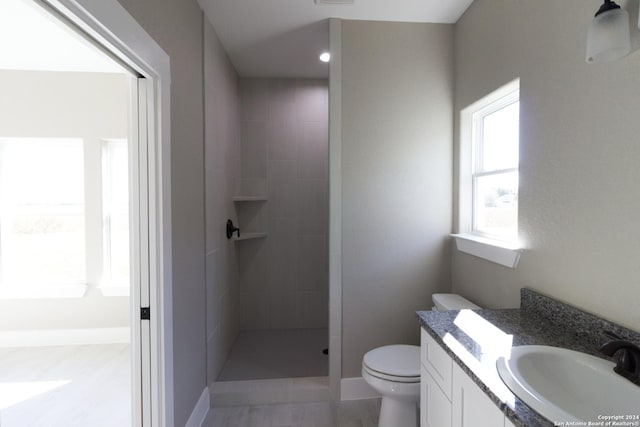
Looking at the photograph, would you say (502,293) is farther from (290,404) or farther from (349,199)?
(290,404)

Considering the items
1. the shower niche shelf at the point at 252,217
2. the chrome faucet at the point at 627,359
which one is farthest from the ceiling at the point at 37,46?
the chrome faucet at the point at 627,359

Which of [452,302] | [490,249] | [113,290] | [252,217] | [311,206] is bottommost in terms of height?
[113,290]

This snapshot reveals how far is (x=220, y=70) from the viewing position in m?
2.36

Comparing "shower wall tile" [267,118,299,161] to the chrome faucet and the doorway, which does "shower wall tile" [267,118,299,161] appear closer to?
the doorway

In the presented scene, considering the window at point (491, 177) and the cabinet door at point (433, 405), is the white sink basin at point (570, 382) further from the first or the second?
the window at point (491, 177)

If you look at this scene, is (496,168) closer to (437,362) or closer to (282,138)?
(437,362)

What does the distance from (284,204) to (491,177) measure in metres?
1.86

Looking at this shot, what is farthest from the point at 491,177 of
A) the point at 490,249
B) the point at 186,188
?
the point at 186,188

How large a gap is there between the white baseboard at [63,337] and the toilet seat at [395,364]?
239 centimetres

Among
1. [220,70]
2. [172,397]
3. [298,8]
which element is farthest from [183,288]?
[298,8]

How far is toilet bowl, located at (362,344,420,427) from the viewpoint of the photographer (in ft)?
5.27

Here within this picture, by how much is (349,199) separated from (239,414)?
5.21 ft

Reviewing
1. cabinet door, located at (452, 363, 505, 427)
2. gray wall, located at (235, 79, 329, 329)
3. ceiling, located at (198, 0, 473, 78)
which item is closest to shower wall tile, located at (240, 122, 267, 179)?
gray wall, located at (235, 79, 329, 329)

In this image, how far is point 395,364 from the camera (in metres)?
1.69
